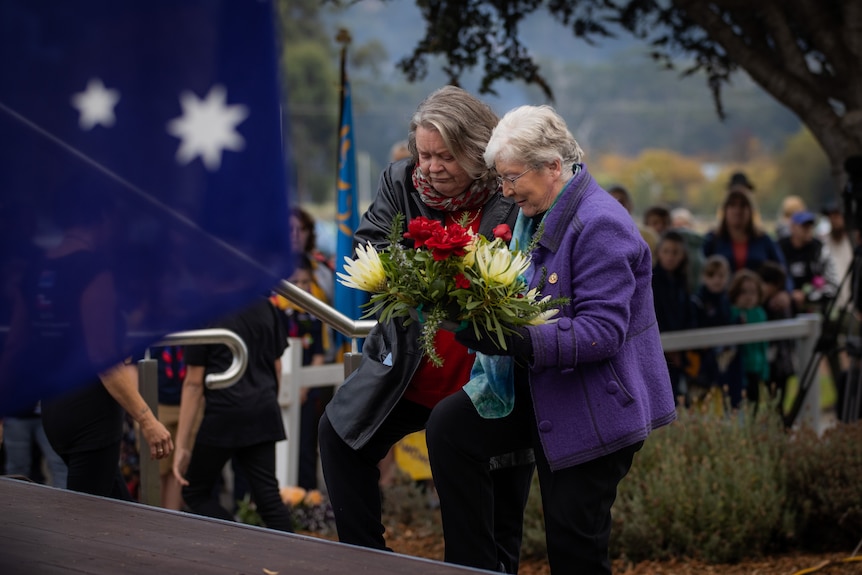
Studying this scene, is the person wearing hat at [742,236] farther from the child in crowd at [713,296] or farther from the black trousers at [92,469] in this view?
the black trousers at [92,469]

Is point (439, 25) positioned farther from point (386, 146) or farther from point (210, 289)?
point (386, 146)

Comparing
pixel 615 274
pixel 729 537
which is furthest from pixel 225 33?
pixel 729 537

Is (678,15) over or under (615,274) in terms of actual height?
over

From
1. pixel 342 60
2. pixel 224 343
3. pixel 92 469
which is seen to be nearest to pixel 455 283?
pixel 224 343

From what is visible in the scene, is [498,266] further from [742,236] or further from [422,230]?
[742,236]

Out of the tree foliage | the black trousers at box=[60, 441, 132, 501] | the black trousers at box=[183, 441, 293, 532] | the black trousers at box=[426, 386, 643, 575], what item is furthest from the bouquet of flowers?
the tree foliage

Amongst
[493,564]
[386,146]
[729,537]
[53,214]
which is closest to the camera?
[53,214]

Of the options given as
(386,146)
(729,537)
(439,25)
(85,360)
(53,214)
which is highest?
(386,146)

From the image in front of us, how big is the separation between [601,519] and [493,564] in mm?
475

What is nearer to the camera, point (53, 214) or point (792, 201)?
point (53, 214)

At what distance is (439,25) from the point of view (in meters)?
7.59

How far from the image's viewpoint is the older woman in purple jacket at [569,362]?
138 inches

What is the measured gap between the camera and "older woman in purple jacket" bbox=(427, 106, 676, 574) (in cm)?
350

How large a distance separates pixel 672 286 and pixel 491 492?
20.4ft
